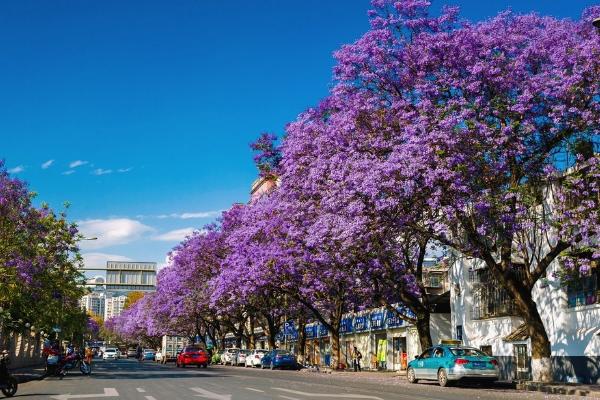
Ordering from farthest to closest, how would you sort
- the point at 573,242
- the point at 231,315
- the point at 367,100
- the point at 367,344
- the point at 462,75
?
the point at 231,315
the point at 367,344
the point at 367,100
the point at 462,75
the point at 573,242

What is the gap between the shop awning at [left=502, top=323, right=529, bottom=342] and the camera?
100ft

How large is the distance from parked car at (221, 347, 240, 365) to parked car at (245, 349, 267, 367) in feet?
20.2

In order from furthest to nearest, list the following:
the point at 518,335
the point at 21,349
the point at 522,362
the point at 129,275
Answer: the point at 129,275, the point at 21,349, the point at 522,362, the point at 518,335

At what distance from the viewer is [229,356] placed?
6462cm

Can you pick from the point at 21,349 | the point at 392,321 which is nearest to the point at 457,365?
the point at 392,321

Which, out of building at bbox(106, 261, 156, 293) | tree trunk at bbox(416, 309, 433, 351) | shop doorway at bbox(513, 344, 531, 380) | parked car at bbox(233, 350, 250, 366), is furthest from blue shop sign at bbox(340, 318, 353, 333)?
building at bbox(106, 261, 156, 293)

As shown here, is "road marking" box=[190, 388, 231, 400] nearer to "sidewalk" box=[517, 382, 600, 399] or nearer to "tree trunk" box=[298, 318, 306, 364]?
"sidewalk" box=[517, 382, 600, 399]

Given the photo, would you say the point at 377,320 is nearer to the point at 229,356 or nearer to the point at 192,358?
the point at 192,358

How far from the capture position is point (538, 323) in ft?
81.4

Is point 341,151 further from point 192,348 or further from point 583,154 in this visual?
point 192,348

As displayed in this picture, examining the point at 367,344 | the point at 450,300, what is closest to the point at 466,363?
the point at 450,300

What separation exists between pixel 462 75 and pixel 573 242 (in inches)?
256

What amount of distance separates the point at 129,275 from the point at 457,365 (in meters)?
95.1

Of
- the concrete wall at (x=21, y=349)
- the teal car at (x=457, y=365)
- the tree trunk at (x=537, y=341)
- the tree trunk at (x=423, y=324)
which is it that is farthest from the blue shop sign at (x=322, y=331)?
the tree trunk at (x=537, y=341)
